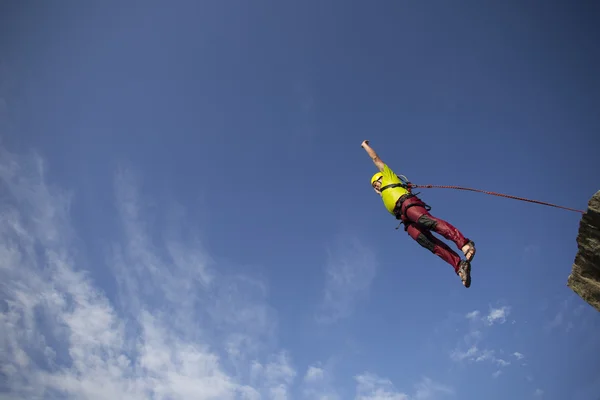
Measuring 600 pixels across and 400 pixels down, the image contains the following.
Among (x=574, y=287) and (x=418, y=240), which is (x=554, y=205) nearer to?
(x=574, y=287)

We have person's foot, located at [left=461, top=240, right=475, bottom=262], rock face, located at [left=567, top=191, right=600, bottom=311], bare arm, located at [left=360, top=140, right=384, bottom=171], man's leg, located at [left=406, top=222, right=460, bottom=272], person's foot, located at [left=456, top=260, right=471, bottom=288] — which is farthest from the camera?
bare arm, located at [left=360, top=140, right=384, bottom=171]

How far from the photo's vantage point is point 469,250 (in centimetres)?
536

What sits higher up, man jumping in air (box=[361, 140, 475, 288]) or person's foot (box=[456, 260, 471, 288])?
man jumping in air (box=[361, 140, 475, 288])

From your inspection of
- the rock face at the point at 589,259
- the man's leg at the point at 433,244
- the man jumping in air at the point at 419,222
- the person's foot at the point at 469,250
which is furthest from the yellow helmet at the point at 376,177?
the rock face at the point at 589,259

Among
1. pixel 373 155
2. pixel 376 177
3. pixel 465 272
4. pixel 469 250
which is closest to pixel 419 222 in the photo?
pixel 469 250

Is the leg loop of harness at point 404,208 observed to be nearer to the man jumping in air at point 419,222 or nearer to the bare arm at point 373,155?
the man jumping in air at point 419,222

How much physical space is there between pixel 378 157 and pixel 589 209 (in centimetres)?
404

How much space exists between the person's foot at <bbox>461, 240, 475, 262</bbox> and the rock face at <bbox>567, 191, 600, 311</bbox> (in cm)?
179

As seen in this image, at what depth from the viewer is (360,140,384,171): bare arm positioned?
7810 mm

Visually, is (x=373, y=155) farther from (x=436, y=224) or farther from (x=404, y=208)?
(x=436, y=224)

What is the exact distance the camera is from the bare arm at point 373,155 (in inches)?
307

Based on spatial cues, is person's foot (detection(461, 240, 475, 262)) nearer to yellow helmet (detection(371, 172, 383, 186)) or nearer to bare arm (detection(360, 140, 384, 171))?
yellow helmet (detection(371, 172, 383, 186))

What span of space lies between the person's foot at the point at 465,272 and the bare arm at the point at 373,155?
2.94m

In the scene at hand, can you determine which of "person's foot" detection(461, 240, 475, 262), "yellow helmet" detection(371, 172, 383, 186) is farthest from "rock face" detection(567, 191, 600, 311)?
"yellow helmet" detection(371, 172, 383, 186)
